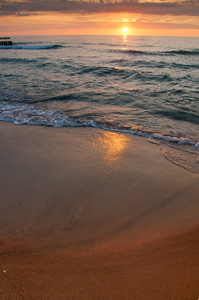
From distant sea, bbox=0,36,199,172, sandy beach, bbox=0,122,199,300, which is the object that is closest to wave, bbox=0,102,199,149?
distant sea, bbox=0,36,199,172

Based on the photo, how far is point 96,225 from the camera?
2430mm

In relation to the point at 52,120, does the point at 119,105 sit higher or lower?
higher

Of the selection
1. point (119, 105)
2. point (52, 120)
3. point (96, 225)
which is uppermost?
point (119, 105)

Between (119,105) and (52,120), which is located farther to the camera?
(119,105)

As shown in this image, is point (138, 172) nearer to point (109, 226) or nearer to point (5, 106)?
point (109, 226)

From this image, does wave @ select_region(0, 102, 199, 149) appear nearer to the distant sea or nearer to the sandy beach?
the distant sea

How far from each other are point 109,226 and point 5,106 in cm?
629

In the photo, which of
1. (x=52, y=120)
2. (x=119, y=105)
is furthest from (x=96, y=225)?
(x=119, y=105)

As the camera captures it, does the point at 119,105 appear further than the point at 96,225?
Yes

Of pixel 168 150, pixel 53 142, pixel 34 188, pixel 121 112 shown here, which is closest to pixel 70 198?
pixel 34 188

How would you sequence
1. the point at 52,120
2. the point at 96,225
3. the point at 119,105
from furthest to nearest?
the point at 119,105
the point at 52,120
the point at 96,225

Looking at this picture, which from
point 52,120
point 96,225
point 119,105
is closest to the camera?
point 96,225

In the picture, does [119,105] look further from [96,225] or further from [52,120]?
[96,225]

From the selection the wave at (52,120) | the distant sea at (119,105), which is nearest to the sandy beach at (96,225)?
the wave at (52,120)
